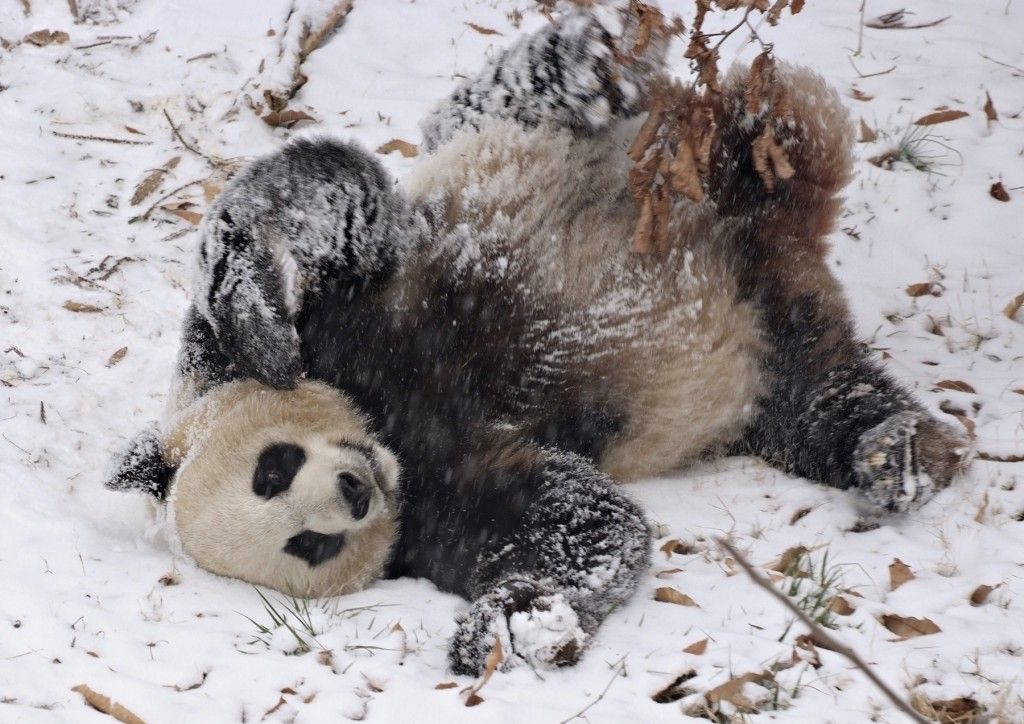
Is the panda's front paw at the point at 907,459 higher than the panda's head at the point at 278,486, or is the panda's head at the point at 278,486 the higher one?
the panda's front paw at the point at 907,459

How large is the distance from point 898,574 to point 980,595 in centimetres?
27

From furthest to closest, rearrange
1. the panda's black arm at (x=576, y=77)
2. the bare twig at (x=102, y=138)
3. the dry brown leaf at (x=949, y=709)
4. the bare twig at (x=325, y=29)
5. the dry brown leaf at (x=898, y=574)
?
the bare twig at (x=325, y=29)
the bare twig at (x=102, y=138)
the panda's black arm at (x=576, y=77)
the dry brown leaf at (x=898, y=574)
the dry brown leaf at (x=949, y=709)

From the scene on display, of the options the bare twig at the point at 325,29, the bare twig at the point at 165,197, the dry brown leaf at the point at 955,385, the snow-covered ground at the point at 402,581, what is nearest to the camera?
the snow-covered ground at the point at 402,581

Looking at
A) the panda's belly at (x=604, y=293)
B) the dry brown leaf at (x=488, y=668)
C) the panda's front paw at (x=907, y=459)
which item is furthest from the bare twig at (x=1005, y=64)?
the dry brown leaf at (x=488, y=668)

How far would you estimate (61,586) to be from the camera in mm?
3342

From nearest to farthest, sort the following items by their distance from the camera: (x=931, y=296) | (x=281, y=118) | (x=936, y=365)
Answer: (x=936, y=365) → (x=931, y=296) → (x=281, y=118)

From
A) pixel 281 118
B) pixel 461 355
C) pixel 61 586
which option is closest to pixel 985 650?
pixel 461 355

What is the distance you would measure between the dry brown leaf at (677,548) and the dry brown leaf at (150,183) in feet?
13.2

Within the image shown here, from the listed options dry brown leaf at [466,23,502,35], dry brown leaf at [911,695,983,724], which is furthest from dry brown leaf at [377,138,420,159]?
dry brown leaf at [911,695,983,724]

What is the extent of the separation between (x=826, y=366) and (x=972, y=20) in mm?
4054

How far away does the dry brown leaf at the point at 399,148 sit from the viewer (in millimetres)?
6238

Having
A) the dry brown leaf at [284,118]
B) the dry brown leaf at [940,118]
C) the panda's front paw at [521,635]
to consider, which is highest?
the dry brown leaf at [940,118]

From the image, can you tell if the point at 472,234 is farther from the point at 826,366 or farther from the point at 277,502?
the point at 826,366

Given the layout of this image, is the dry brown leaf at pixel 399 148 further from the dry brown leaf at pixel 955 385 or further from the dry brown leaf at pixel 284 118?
the dry brown leaf at pixel 955 385
